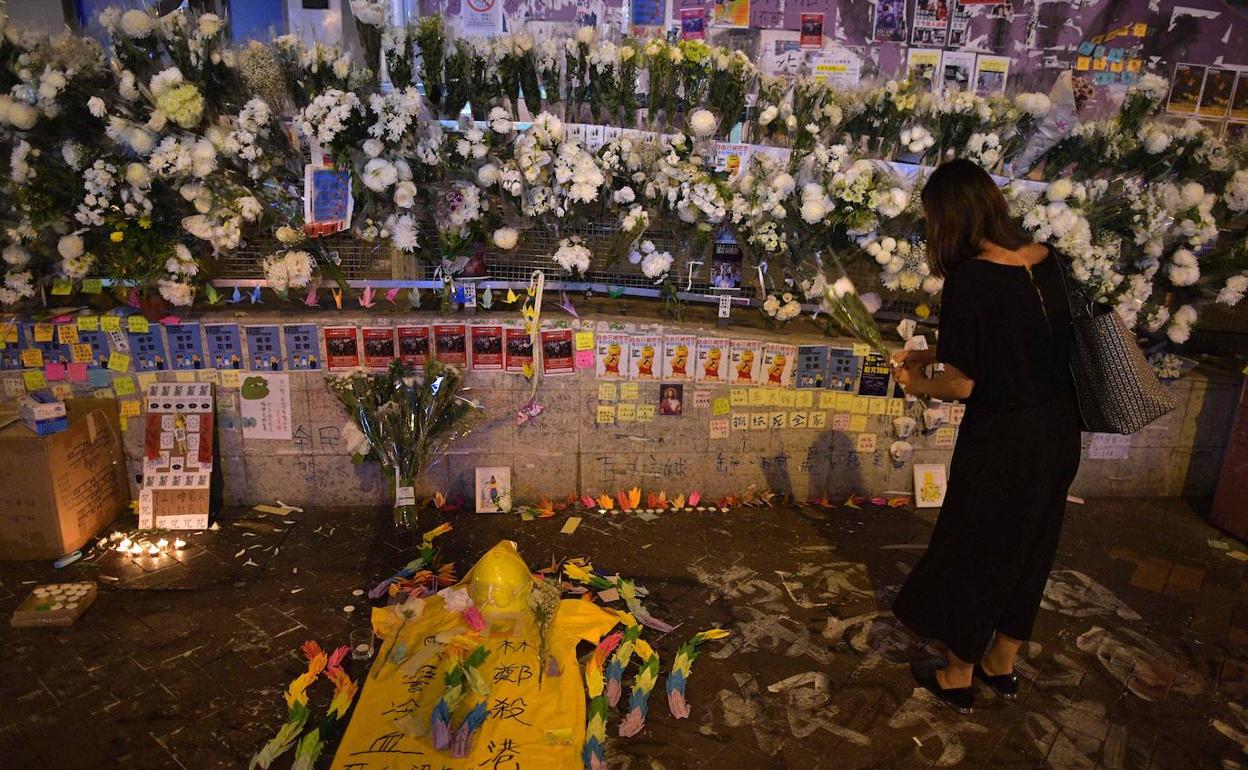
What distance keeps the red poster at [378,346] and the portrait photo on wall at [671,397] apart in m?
1.76

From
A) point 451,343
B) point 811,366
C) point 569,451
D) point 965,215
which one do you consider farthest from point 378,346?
point 965,215

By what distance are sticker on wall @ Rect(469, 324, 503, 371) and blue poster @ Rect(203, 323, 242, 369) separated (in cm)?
146

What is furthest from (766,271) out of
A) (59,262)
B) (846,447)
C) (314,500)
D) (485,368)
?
(59,262)

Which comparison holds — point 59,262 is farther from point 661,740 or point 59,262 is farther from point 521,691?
point 661,740

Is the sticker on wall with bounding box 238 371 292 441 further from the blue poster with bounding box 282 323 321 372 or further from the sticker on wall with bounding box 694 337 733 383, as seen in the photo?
the sticker on wall with bounding box 694 337 733 383

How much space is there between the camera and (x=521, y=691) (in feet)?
10.7

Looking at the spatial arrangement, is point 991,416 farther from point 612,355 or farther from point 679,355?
point 612,355

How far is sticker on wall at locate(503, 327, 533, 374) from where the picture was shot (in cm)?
493

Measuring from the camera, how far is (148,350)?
15.8 ft

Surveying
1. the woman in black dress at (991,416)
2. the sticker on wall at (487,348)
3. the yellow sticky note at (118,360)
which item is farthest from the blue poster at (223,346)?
the woman in black dress at (991,416)

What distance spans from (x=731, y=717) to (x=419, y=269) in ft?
12.8

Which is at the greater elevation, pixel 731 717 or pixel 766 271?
pixel 766 271

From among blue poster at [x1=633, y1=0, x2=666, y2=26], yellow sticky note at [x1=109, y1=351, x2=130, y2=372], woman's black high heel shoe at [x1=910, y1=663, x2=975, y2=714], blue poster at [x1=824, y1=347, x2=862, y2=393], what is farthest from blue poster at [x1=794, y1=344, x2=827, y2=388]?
yellow sticky note at [x1=109, y1=351, x2=130, y2=372]

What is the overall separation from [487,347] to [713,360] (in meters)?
1.47
